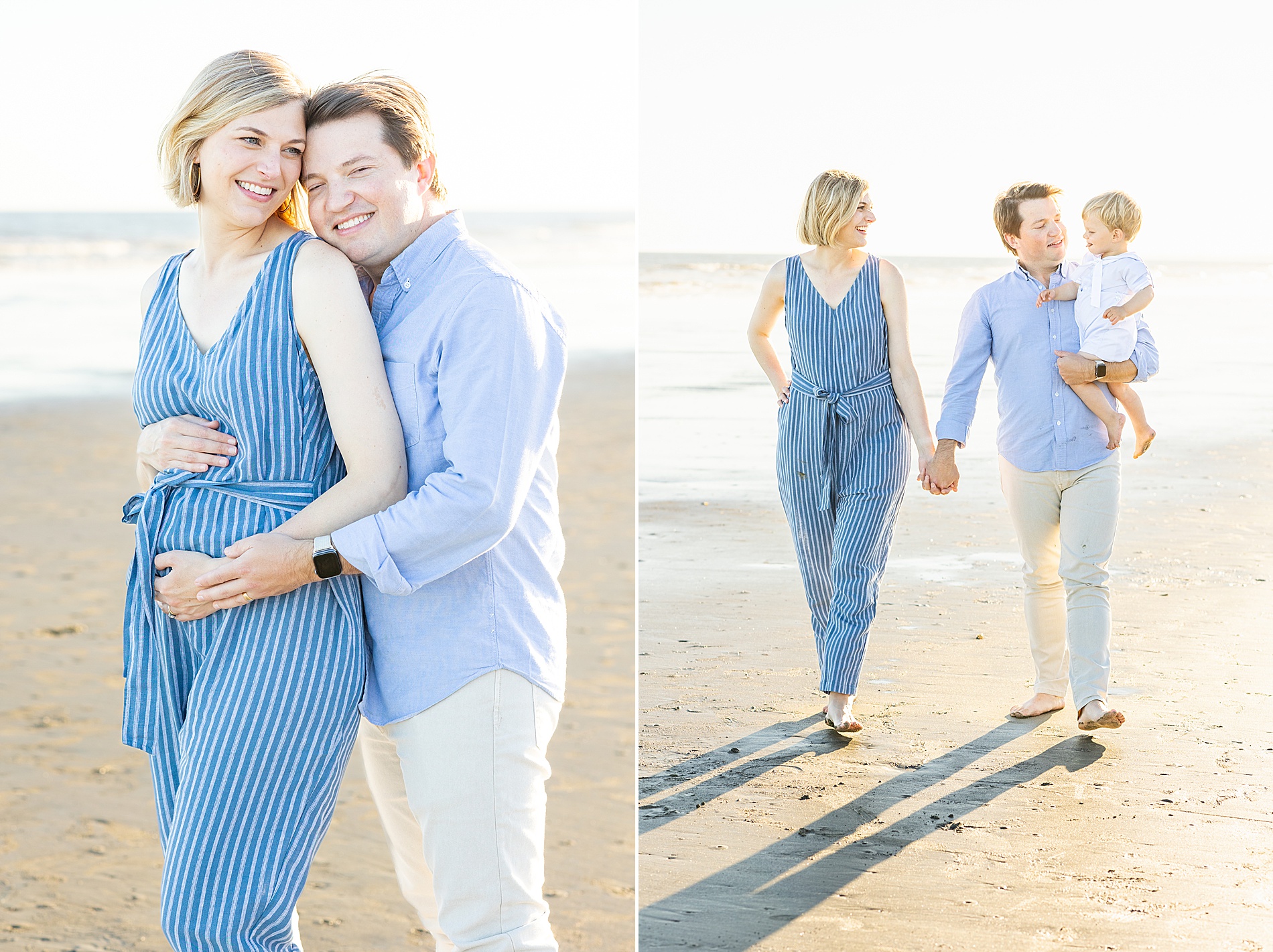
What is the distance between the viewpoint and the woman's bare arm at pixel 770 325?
3.68 meters

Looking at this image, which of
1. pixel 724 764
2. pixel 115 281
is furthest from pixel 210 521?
pixel 115 281

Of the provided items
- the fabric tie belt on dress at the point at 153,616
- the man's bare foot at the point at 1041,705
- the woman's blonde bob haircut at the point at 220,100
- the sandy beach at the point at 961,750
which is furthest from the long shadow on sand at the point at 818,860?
the woman's blonde bob haircut at the point at 220,100

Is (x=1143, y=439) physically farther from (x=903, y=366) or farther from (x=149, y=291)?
(x=149, y=291)

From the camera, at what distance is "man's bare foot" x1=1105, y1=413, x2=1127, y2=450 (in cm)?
342

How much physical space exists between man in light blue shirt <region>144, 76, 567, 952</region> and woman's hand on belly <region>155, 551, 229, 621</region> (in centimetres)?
3

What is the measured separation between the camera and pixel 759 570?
5.17 meters

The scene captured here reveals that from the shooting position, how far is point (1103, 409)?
3406mm

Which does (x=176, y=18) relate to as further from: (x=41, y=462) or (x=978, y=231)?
(x=978, y=231)

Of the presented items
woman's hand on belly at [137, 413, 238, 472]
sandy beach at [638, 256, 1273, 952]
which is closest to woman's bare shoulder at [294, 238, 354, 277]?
woman's hand on belly at [137, 413, 238, 472]

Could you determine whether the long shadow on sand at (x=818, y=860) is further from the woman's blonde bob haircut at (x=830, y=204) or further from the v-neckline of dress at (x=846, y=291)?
the woman's blonde bob haircut at (x=830, y=204)

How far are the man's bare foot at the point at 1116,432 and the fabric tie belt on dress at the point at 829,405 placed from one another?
62 cm

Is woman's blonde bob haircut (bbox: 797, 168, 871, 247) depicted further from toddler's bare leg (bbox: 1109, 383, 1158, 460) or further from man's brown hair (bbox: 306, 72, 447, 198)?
man's brown hair (bbox: 306, 72, 447, 198)

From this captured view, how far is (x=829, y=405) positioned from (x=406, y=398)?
79.8 inches

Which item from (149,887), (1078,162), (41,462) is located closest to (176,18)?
(41,462)
